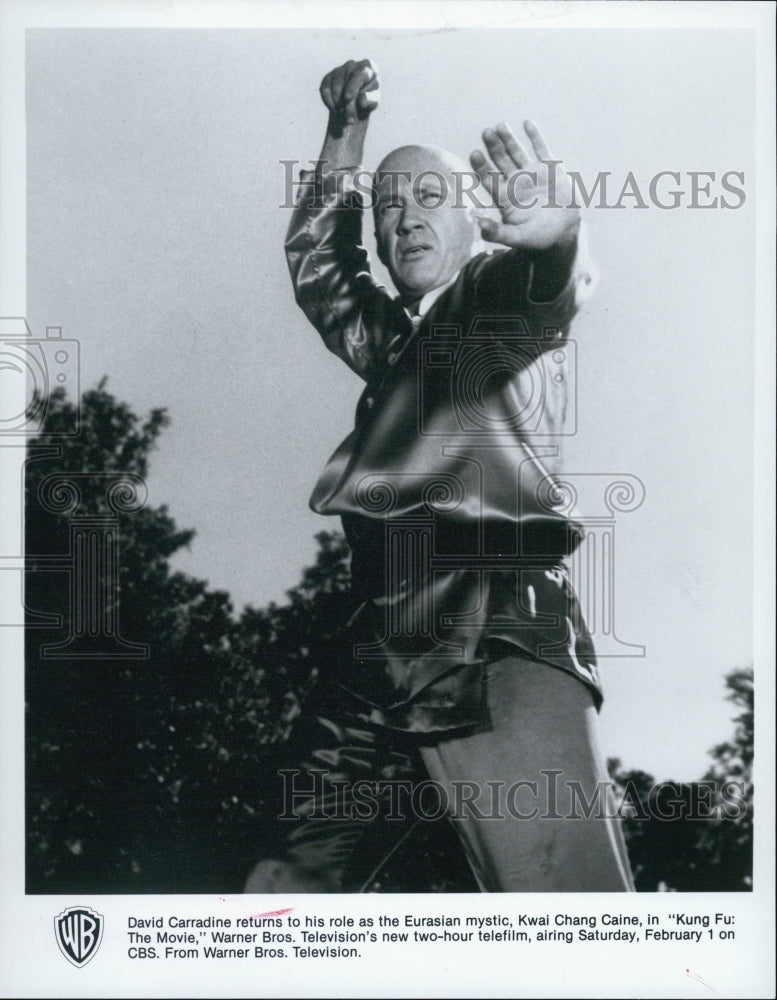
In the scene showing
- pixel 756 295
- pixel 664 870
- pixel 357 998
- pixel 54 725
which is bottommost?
pixel 357 998

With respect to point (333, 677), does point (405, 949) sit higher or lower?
lower

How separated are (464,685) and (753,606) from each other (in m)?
0.91

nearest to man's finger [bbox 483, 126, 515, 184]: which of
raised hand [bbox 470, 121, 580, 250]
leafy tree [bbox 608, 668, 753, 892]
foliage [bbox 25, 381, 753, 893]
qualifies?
raised hand [bbox 470, 121, 580, 250]

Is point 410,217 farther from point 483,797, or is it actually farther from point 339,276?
point 483,797

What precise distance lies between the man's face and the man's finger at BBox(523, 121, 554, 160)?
9.1 inches

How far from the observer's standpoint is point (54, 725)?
3705 mm

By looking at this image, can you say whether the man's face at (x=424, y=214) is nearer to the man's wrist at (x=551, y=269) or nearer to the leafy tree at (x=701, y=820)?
the man's wrist at (x=551, y=269)

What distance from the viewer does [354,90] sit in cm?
376

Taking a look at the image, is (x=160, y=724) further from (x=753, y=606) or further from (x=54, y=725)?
(x=753, y=606)

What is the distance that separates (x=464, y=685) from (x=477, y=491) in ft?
1.90

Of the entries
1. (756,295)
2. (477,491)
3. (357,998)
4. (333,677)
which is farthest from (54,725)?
(756,295)

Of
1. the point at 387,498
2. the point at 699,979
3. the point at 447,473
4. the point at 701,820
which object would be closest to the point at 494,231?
the point at 447,473

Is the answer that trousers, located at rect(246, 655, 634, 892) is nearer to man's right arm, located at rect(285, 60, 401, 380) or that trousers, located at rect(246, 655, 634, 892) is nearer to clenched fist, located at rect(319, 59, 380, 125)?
man's right arm, located at rect(285, 60, 401, 380)

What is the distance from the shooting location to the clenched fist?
12.3ft
